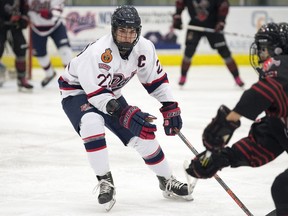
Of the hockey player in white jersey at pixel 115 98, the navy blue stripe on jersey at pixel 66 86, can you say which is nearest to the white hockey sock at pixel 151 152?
the hockey player in white jersey at pixel 115 98

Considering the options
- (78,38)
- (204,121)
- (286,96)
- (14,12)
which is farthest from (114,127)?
(78,38)

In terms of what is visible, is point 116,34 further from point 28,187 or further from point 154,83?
point 28,187

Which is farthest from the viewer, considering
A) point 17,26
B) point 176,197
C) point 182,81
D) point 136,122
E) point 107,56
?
point 182,81

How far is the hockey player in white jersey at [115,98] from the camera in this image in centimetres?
327

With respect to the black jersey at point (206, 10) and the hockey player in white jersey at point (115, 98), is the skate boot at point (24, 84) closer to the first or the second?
the black jersey at point (206, 10)

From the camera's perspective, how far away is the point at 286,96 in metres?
2.45

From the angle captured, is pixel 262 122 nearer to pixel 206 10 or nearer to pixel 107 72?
pixel 107 72

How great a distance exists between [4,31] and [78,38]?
2268mm

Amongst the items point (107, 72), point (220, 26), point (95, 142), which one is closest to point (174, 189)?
point (95, 142)

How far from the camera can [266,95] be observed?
2.42 metres

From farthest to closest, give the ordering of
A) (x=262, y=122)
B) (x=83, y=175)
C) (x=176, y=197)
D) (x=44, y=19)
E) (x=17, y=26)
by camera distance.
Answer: (x=44, y=19), (x=17, y=26), (x=83, y=175), (x=176, y=197), (x=262, y=122)

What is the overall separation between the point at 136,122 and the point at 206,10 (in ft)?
16.1

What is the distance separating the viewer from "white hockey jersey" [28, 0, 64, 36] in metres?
7.93

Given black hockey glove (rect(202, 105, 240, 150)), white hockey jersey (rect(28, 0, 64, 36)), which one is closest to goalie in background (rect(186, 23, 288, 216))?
black hockey glove (rect(202, 105, 240, 150))
